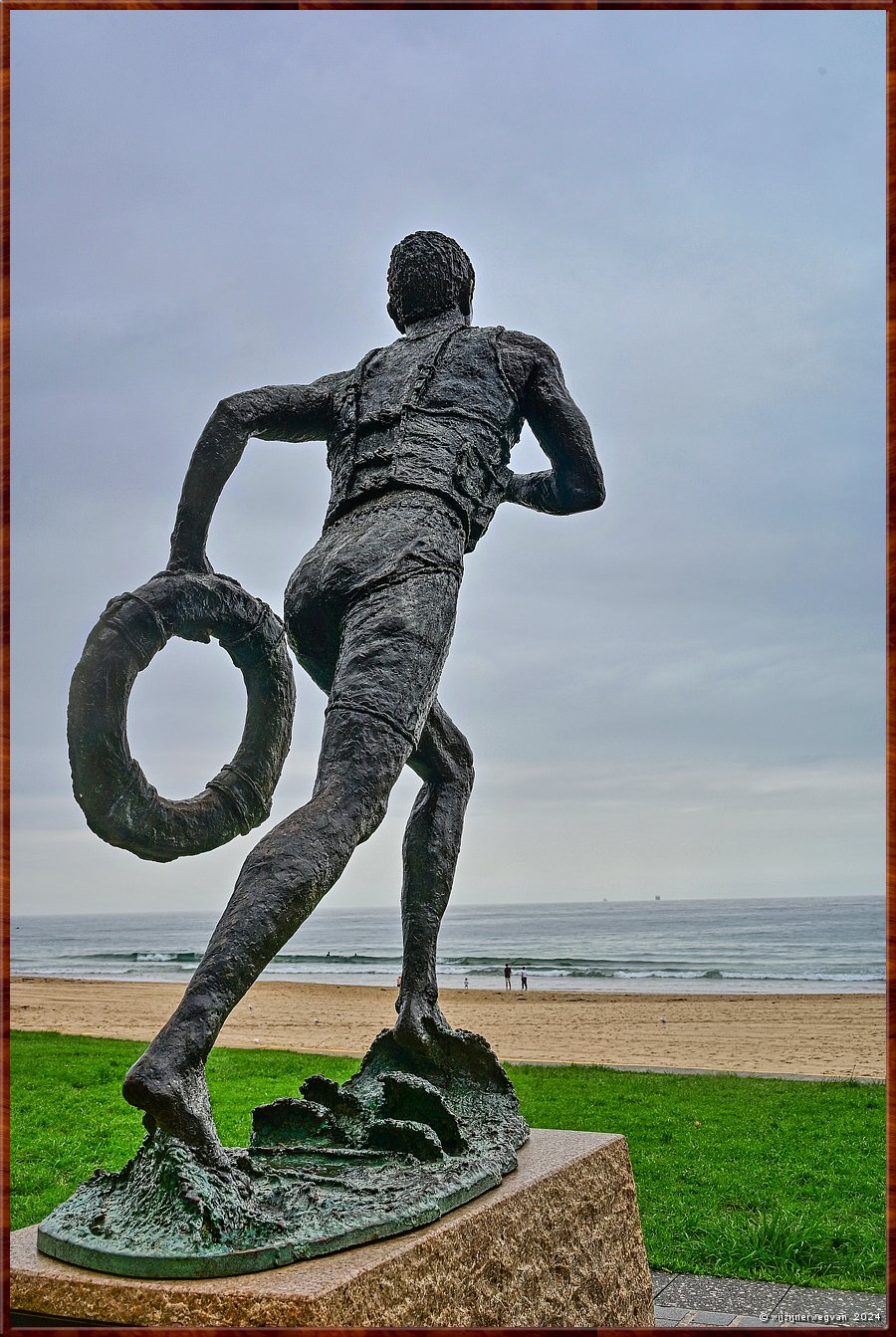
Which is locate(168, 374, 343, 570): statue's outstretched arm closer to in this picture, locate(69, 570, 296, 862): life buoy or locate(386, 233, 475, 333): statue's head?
locate(69, 570, 296, 862): life buoy

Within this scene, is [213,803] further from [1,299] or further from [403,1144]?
[1,299]

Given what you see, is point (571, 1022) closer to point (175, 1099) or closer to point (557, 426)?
point (557, 426)

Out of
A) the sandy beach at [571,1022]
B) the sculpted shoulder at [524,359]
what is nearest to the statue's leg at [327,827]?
the sculpted shoulder at [524,359]

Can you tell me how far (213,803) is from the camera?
11.4 feet

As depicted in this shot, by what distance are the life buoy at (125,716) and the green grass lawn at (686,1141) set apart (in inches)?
129

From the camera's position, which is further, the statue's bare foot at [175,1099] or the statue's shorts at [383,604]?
the statue's shorts at [383,604]

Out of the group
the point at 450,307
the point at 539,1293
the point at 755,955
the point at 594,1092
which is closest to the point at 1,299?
the point at 450,307

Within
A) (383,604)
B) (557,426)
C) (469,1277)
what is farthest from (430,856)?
(557,426)

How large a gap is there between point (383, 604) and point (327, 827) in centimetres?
72

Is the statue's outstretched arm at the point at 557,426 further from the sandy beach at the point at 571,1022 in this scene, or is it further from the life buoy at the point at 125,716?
the sandy beach at the point at 571,1022

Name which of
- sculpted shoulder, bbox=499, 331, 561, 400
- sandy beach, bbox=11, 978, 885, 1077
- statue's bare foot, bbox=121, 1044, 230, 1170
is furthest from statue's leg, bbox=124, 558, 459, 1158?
sandy beach, bbox=11, 978, 885, 1077

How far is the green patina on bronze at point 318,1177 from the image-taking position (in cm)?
240

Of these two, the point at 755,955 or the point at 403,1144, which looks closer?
the point at 403,1144

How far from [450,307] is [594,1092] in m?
9.19
